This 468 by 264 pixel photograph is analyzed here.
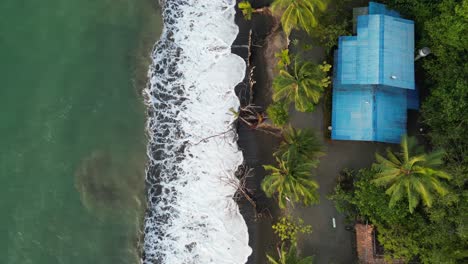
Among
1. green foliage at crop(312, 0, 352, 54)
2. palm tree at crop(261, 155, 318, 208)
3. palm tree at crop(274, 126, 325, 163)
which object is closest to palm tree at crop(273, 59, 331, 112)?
palm tree at crop(274, 126, 325, 163)

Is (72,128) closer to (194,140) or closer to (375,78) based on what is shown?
(194,140)

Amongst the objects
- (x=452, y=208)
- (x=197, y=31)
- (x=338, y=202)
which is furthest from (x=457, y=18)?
(x=197, y=31)

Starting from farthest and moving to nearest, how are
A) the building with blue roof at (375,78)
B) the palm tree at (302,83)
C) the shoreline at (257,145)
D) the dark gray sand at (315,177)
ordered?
the shoreline at (257,145) → the dark gray sand at (315,177) → the building with blue roof at (375,78) → the palm tree at (302,83)

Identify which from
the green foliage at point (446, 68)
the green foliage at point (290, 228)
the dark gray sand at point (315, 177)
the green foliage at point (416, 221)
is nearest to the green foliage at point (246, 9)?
the dark gray sand at point (315, 177)

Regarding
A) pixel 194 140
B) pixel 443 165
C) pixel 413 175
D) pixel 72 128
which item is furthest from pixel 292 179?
pixel 72 128

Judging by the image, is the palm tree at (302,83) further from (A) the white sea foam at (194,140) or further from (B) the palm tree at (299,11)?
(A) the white sea foam at (194,140)

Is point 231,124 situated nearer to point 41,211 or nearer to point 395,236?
point 395,236
